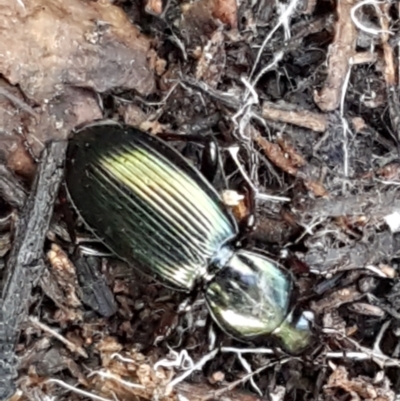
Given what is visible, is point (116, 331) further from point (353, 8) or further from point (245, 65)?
point (353, 8)

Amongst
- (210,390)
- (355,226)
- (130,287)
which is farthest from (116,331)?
(355,226)

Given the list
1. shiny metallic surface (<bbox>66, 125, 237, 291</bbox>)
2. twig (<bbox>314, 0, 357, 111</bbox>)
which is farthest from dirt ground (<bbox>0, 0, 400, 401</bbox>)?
shiny metallic surface (<bbox>66, 125, 237, 291</bbox>)

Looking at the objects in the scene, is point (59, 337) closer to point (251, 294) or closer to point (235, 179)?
point (251, 294)

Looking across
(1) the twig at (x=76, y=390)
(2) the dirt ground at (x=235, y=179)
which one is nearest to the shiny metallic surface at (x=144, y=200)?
(2) the dirt ground at (x=235, y=179)

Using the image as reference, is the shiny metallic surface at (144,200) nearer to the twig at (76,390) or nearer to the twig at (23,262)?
the twig at (23,262)

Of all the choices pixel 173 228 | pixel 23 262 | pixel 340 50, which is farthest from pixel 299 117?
pixel 23 262

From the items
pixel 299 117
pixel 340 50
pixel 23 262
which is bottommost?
pixel 23 262
